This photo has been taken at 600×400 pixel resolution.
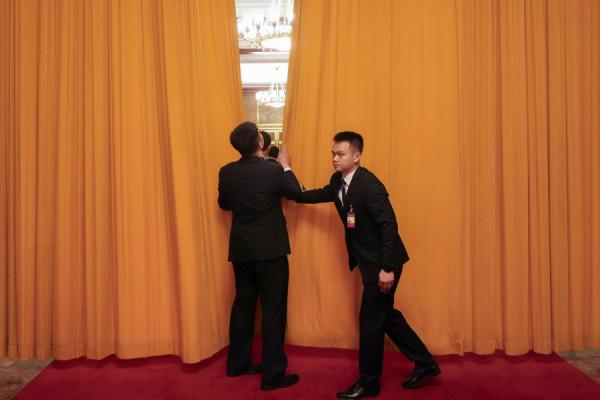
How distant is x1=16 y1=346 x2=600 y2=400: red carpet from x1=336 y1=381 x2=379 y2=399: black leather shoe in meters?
0.05

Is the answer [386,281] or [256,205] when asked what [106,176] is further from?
[386,281]

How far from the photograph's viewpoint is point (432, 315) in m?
2.84

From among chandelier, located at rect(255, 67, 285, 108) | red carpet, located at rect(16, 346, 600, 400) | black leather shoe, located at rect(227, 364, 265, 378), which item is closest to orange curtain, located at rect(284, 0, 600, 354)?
red carpet, located at rect(16, 346, 600, 400)

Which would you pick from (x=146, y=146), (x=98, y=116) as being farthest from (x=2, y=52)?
(x=146, y=146)

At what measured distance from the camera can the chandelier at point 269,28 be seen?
569cm

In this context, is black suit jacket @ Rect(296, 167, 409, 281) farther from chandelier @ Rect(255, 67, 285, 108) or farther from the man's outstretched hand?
chandelier @ Rect(255, 67, 285, 108)

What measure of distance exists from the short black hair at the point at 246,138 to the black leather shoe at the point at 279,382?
1326 millimetres

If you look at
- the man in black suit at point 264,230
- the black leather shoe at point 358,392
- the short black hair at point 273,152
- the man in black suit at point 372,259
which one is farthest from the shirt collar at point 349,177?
the black leather shoe at point 358,392

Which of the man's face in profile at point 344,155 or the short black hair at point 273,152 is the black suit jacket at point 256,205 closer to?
the man's face in profile at point 344,155

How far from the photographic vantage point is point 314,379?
2568 mm

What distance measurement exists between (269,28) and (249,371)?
181 inches

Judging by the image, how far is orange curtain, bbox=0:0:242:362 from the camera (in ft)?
8.98

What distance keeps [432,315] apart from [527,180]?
1075mm

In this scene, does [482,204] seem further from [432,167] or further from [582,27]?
[582,27]
